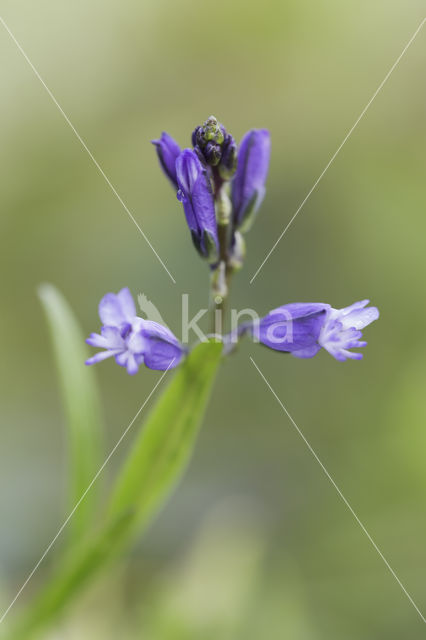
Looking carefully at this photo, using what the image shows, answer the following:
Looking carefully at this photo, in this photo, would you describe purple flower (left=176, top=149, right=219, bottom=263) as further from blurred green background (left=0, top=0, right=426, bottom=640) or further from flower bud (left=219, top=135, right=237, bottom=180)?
blurred green background (left=0, top=0, right=426, bottom=640)

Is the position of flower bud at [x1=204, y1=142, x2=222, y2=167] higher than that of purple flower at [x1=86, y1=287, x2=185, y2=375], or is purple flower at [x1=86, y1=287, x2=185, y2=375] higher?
flower bud at [x1=204, y1=142, x2=222, y2=167]

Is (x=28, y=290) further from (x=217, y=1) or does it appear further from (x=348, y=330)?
(x=348, y=330)

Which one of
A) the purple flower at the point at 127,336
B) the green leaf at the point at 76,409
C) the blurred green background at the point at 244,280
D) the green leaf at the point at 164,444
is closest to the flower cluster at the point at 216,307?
the purple flower at the point at 127,336

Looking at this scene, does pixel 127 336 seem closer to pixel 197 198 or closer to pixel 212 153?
pixel 197 198

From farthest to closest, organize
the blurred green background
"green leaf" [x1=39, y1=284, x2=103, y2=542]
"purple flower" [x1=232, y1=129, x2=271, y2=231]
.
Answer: the blurred green background < "green leaf" [x1=39, y1=284, x2=103, y2=542] < "purple flower" [x1=232, y1=129, x2=271, y2=231]

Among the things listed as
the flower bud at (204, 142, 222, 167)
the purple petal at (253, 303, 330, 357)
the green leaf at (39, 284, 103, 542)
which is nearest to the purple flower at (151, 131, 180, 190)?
the flower bud at (204, 142, 222, 167)

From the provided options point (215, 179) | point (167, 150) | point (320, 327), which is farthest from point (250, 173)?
point (320, 327)

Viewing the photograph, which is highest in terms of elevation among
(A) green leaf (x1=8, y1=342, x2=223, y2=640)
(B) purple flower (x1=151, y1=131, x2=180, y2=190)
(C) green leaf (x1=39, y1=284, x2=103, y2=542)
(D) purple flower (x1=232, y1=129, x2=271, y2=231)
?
(B) purple flower (x1=151, y1=131, x2=180, y2=190)
